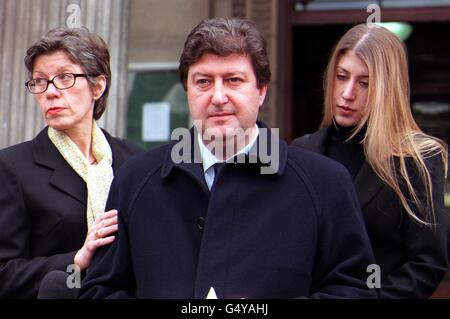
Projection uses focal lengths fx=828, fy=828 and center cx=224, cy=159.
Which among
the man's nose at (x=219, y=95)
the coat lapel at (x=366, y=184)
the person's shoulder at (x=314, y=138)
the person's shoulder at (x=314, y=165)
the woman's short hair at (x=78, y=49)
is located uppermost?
the woman's short hair at (x=78, y=49)

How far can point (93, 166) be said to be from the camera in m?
3.17

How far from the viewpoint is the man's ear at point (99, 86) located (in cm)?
324

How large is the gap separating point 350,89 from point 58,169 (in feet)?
3.72

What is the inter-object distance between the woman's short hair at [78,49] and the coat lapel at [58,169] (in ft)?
0.95

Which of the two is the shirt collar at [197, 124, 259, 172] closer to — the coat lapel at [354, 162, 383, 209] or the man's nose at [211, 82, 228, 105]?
the man's nose at [211, 82, 228, 105]

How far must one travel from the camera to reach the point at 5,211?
2922 millimetres

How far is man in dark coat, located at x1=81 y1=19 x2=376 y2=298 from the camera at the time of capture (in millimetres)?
2412

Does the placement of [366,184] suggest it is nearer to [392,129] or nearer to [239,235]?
[392,129]

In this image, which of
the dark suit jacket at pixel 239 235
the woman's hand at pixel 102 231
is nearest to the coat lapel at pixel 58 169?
the woman's hand at pixel 102 231

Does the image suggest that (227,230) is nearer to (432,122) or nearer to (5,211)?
(5,211)

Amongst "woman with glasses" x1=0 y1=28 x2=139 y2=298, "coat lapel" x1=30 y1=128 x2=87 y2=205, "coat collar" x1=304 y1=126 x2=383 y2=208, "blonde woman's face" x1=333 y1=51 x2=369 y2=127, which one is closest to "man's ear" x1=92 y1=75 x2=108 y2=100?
"woman with glasses" x1=0 y1=28 x2=139 y2=298

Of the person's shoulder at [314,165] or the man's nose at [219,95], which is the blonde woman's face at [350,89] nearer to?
the person's shoulder at [314,165]

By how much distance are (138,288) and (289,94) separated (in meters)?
4.46

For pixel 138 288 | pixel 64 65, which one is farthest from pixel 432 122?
pixel 138 288
